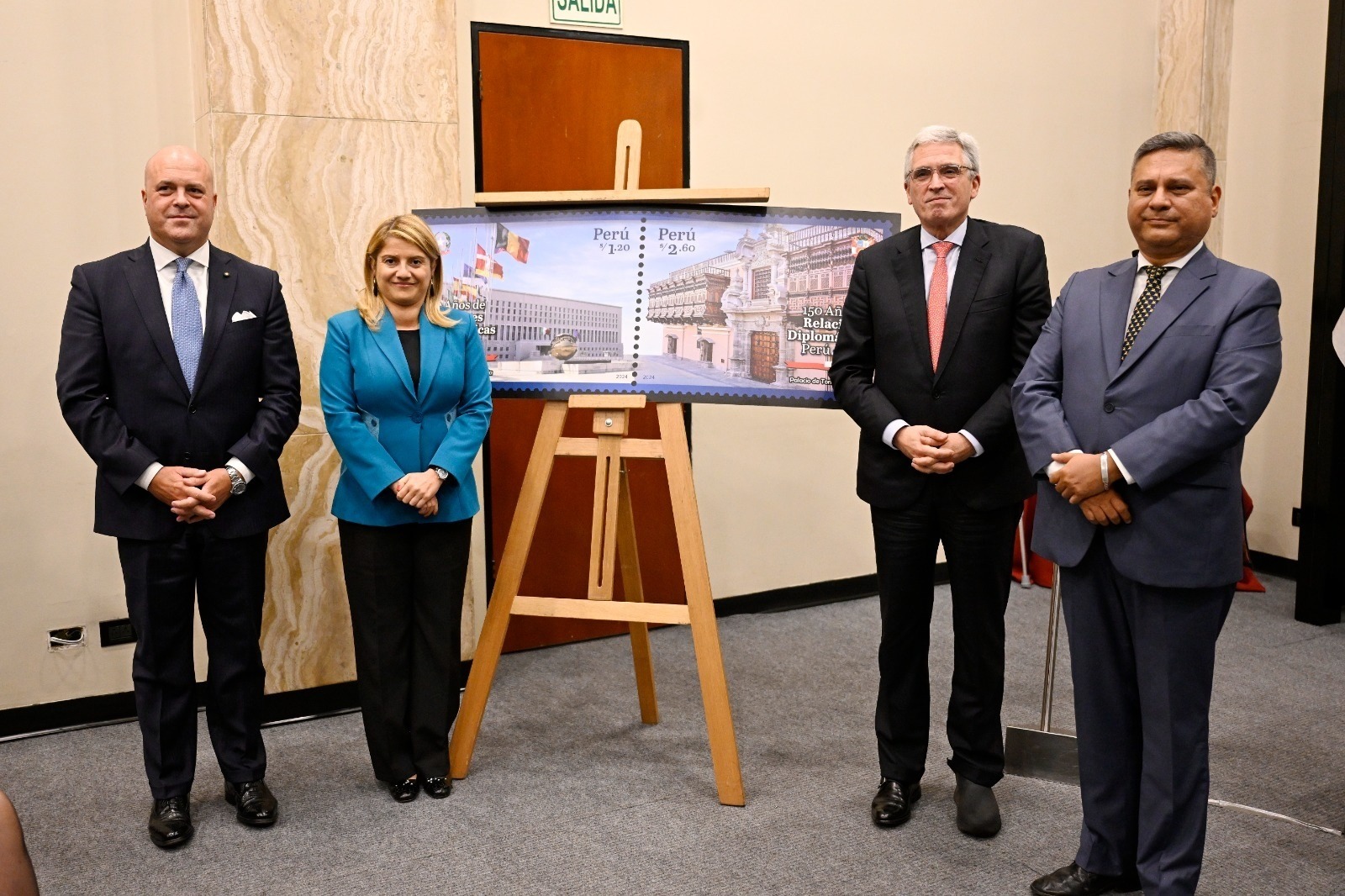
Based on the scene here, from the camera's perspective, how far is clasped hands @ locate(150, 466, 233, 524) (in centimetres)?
258

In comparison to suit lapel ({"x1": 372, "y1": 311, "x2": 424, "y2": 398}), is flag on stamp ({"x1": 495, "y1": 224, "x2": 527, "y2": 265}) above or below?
above

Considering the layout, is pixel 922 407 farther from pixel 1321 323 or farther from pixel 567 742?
pixel 1321 323

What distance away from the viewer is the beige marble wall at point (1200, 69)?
543cm

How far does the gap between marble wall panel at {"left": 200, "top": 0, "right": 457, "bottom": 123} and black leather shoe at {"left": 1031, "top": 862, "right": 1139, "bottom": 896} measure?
2.92 metres

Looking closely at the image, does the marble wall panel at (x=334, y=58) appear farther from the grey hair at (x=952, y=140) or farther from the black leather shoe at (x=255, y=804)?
the black leather shoe at (x=255, y=804)

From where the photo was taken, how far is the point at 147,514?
2629 millimetres

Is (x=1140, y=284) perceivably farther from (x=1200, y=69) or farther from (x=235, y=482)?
(x=1200, y=69)

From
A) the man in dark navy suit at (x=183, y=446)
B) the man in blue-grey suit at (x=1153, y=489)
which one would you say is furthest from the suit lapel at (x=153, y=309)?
the man in blue-grey suit at (x=1153, y=489)

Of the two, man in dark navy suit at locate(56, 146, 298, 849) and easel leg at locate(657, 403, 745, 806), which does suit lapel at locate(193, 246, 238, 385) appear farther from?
easel leg at locate(657, 403, 745, 806)

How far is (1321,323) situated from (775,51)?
104 inches

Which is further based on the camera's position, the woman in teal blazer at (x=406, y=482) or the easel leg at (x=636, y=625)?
the easel leg at (x=636, y=625)

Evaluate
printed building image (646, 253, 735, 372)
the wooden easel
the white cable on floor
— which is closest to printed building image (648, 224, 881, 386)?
printed building image (646, 253, 735, 372)

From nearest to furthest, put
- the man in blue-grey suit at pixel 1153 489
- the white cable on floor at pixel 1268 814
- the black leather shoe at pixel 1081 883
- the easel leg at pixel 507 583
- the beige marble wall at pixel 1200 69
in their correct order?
the man in blue-grey suit at pixel 1153 489 → the black leather shoe at pixel 1081 883 → the white cable on floor at pixel 1268 814 → the easel leg at pixel 507 583 → the beige marble wall at pixel 1200 69

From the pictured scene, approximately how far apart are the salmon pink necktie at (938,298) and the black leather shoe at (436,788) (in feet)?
5.74
